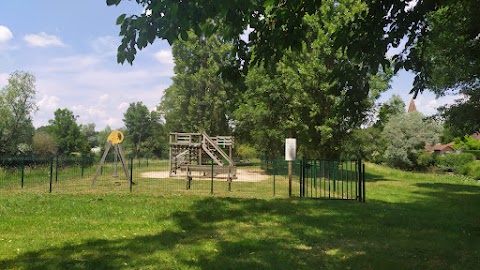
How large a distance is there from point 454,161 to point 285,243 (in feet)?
132

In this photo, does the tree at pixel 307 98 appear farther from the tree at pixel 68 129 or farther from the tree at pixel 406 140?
the tree at pixel 68 129

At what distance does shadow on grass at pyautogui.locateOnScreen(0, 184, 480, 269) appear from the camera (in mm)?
6473

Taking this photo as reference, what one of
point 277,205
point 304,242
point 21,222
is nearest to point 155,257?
point 304,242

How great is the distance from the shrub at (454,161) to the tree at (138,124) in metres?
56.1

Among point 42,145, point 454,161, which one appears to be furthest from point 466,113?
point 42,145

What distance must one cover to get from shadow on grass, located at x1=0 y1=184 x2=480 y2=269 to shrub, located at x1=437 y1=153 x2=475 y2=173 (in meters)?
32.5

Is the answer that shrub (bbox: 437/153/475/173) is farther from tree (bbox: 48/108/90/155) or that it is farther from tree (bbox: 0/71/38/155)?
tree (bbox: 48/108/90/155)

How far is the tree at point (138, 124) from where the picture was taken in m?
82.9

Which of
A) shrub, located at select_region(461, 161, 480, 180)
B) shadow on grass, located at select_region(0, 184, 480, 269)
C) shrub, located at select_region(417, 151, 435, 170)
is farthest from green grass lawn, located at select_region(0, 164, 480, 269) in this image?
shrub, located at select_region(417, 151, 435, 170)

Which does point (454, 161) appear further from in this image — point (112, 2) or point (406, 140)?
point (112, 2)

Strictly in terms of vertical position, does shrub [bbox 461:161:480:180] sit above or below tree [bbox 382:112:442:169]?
below

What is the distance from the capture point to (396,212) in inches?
478

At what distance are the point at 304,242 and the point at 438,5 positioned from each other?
4.80 meters

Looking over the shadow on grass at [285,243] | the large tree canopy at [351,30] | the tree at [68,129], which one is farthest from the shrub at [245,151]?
the large tree canopy at [351,30]
